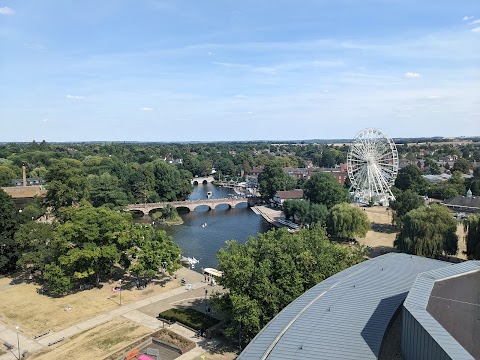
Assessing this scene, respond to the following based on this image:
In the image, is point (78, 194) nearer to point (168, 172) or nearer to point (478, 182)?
point (168, 172)

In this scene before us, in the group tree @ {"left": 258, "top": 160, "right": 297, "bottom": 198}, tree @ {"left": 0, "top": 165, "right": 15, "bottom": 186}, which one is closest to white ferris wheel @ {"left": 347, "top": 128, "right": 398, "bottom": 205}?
tree @ {"left": 258, "top": 160, "right": 297, "bottom": 198}

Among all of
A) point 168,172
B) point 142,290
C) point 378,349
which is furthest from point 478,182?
point 378,349

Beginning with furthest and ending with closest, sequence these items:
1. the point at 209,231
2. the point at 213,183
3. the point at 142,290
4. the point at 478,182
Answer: the point at 213,183 → the point at 478,182 → the point at 209,231 → the point at 142,290

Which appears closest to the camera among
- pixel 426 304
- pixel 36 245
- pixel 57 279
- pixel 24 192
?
pixel 426 304

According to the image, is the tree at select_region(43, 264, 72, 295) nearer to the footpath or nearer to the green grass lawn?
the footpath

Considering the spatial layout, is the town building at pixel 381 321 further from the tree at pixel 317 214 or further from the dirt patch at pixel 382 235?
the tree at pixel 317 214

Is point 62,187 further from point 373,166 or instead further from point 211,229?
point 373,166

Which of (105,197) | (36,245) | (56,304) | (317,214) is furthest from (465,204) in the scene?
(36,245)
